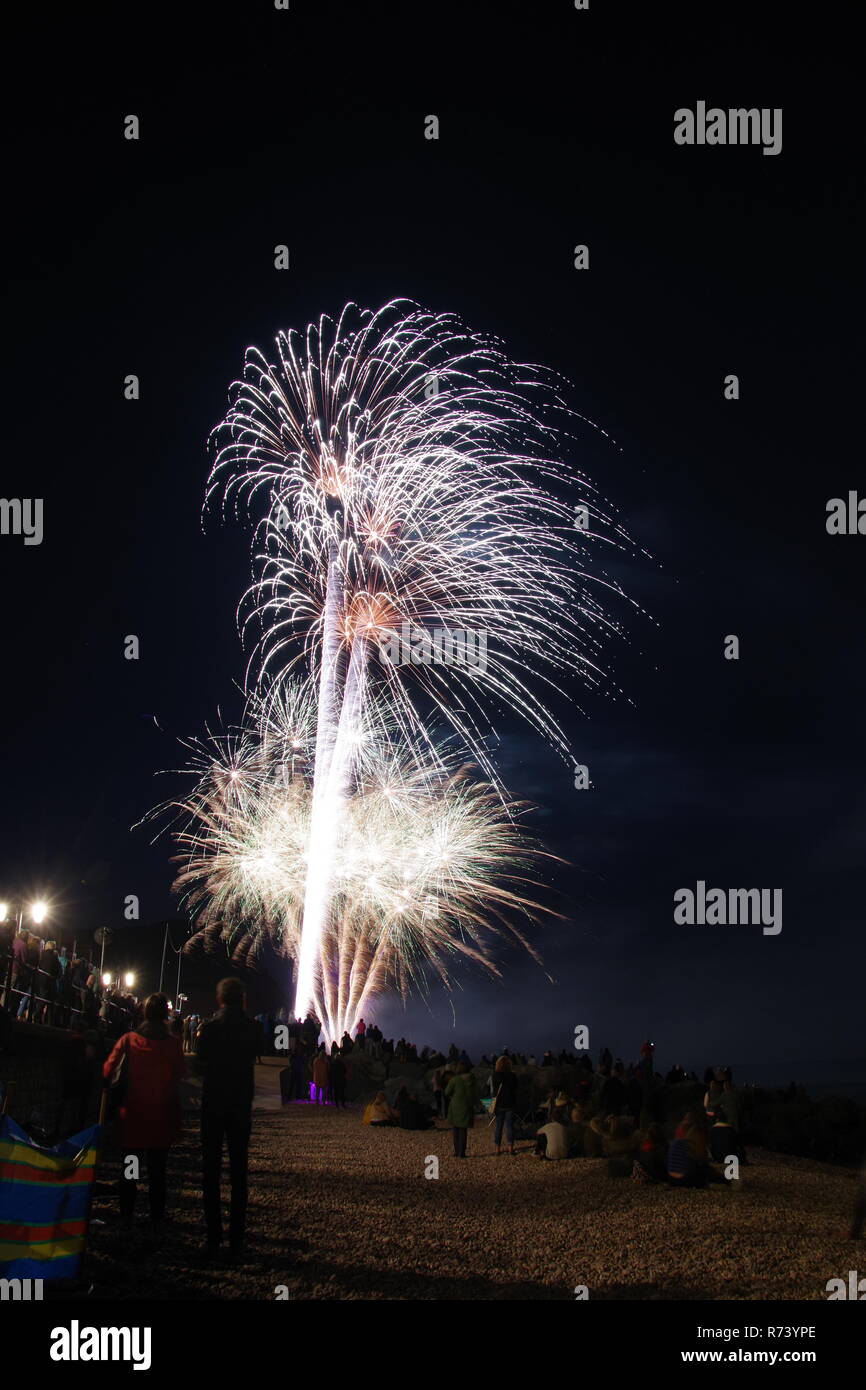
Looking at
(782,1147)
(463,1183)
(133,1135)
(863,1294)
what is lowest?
(782,1147)

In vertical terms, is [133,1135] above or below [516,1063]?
above

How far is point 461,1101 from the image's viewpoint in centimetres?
1661

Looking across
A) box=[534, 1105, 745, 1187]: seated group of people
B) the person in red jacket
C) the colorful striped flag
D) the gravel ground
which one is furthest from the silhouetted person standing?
box=[534, 1105, 745, 1187]: seated group of people

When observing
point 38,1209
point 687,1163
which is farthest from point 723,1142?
point 38,1209

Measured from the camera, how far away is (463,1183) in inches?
538

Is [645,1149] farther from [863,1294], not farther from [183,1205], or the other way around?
[183,1205]

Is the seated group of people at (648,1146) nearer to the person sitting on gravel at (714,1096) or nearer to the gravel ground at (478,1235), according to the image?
the person sitting on gravel at (714,1096)

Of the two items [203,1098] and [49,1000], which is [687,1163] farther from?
[49,1000]

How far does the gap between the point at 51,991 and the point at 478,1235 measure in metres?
13.0

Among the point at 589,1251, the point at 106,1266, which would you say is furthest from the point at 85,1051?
the point at 589,1251

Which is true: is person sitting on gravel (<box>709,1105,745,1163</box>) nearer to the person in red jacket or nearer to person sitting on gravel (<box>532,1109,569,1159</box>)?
person sitting on gravel (<box>532,1109,569,1159</box>)

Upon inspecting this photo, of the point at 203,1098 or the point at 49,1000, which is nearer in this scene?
the point at 203,1098
